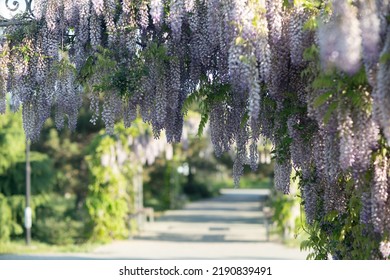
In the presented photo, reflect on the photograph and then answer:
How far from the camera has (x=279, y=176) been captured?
621 cm

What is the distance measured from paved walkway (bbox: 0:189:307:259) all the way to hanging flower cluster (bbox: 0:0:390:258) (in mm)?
8078

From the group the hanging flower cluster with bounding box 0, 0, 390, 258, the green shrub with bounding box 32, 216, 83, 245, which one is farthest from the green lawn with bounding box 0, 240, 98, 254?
the hanging flower cluster with bounding box 0, 0, 390, 258

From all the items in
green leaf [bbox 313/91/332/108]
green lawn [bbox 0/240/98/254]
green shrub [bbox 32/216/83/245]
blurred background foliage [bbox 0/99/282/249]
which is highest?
green leaf [bbox 313/91/332/108]

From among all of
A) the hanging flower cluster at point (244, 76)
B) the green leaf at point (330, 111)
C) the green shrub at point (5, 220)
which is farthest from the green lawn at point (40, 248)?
the green leaf at point (330, 111)

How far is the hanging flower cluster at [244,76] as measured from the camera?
4.61m

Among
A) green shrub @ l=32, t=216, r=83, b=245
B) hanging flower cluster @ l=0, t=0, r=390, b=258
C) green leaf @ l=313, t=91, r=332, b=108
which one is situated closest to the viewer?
hanging flower cluster @ l=0, t=0, r=390, b=258

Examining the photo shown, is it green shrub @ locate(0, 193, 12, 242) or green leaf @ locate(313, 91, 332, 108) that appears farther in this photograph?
green shrub @ locate(0, 193, 12, 242)

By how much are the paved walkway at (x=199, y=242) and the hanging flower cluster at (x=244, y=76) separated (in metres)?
8.08

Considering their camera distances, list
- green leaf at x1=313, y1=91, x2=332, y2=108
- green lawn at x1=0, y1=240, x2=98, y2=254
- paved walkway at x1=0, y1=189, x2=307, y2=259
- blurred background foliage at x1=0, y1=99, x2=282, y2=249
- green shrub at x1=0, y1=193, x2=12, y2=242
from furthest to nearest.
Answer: green shrub at x1=0, y1=193, x2=12, y2=242 → blurred background foliage at x1=0, y1=99, x2=282, y2=249 → green lawn at x1=0, y1=240, x2=98, y2=254 → paved walkway at x1=0, y1=189, x2=307, y2=259 → green leaf at x1=313, y1=91, x2=332, y2=108

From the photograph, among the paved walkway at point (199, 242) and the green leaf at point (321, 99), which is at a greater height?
the green leaf at point (321, 99)

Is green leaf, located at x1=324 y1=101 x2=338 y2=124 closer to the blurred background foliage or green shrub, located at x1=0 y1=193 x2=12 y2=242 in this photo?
the blurred background foliage

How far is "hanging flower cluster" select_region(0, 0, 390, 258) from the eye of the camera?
4609 millimetres

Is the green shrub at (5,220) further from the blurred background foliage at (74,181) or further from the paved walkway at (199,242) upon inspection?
the paved walkway at (199,242)

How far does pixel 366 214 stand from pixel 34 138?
3.37 meters
